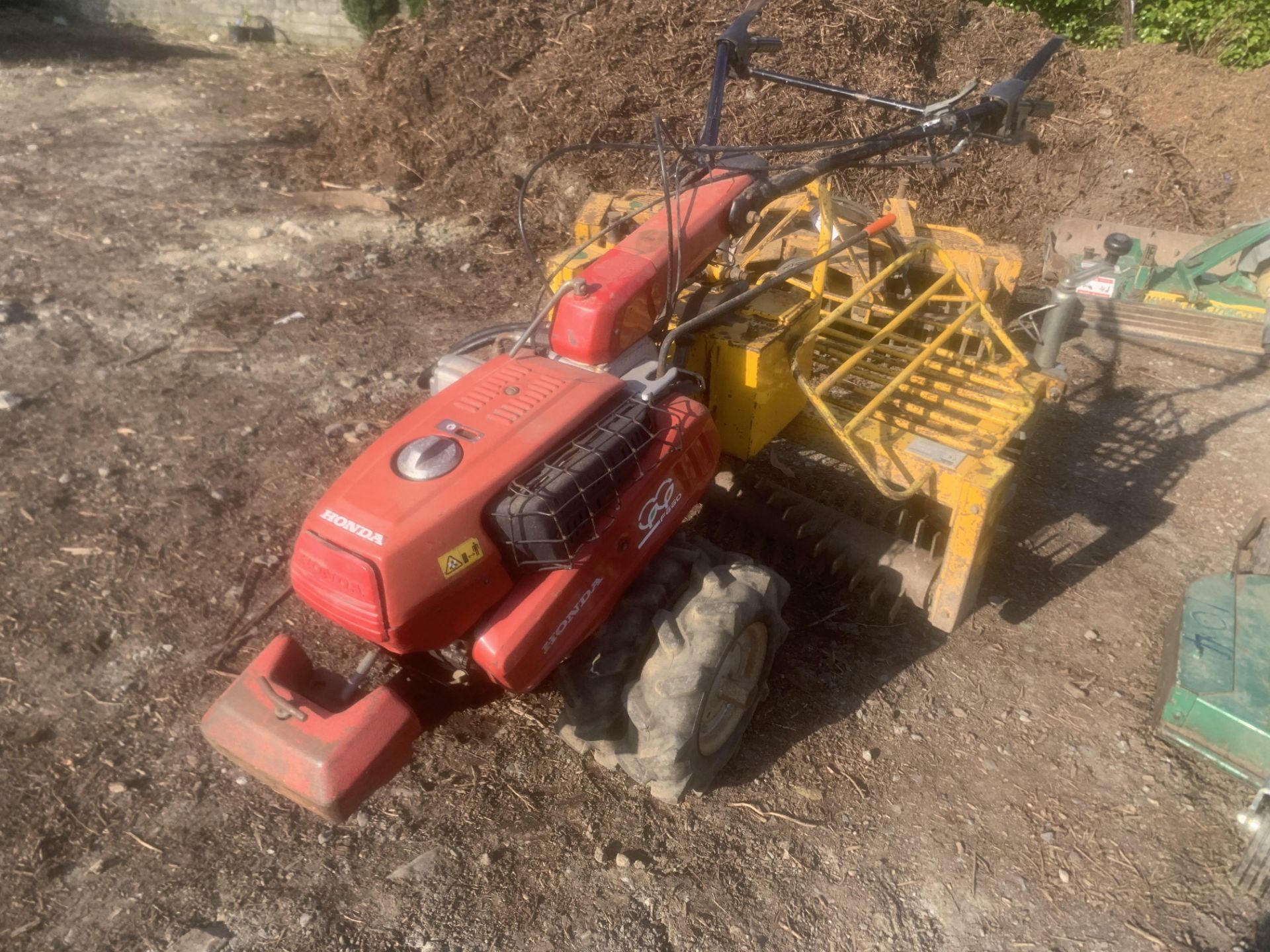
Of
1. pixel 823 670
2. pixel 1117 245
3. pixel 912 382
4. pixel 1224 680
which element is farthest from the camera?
pixel 1117 245

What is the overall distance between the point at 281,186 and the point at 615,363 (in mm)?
7072

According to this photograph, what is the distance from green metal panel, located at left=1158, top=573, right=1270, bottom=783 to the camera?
328cm

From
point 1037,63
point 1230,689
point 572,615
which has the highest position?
point 1037,63

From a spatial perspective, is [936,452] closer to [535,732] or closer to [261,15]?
[535,732]

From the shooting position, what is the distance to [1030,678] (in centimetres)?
403

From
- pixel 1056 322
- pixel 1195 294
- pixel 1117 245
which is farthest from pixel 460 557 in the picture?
pixel 1195 294

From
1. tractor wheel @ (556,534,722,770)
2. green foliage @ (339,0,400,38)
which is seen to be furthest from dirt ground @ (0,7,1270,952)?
green foliage @ (339,0,400,38)

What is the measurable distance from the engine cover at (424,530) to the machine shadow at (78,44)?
43.1 feet

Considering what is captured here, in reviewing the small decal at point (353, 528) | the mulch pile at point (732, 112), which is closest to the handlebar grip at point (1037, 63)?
the small decal at point (353, 528)

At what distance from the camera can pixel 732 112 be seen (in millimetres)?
8227

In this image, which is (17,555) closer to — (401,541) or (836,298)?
(401,541)

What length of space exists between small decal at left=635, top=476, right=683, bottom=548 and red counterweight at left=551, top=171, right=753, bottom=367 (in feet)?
1.72

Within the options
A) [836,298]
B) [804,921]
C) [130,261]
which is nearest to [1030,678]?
[804,921]

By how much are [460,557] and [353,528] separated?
0.33 m
